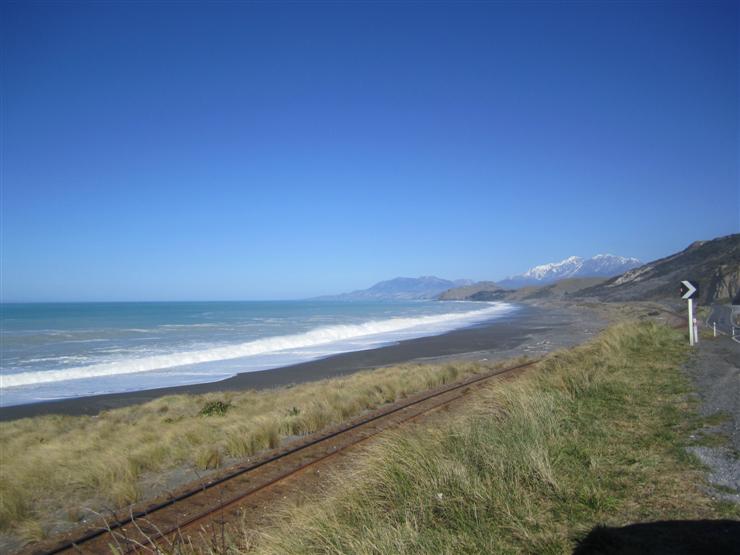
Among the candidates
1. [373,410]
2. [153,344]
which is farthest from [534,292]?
[373,410]

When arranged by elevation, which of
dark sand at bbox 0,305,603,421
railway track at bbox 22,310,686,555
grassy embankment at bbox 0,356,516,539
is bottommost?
dark sand at bbox 0,305,603,421

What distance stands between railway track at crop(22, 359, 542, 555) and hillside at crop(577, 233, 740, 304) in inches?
2370

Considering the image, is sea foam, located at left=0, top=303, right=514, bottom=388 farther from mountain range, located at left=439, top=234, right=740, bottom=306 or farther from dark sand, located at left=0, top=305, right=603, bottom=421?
mountain range, located at left=439, top=234, right=740, bottom=306

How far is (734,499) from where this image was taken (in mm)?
4418

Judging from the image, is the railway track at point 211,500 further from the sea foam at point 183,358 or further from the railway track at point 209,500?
the sea foam at point 183,358

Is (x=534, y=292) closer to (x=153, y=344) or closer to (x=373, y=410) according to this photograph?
(x=153, y=344)

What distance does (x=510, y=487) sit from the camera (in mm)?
4793

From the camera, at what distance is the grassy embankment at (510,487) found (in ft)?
13.1

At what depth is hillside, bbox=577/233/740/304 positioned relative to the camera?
58.2 meters

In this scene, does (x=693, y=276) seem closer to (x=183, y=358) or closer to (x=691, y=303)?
(x=691, y=303)

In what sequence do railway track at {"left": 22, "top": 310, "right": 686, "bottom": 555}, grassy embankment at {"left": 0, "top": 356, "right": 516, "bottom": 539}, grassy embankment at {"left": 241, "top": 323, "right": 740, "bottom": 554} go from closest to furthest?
grassy embankment at {"left": 241, "top": 323, "right": 740, "bottom": 554}
railway track at {"left": 22, "top": 310, "right": 686, "bottom": 555}
grassy embankment at {"left": 0, "top": 356, "right": 516, "bottom": 539}

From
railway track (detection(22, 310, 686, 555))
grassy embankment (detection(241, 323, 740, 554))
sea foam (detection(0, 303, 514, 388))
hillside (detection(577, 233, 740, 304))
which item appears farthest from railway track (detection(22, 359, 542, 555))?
hillside (detection(577, 233, 740, 304))

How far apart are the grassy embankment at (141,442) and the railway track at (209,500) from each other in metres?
0.74

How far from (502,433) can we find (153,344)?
39.4 meters
